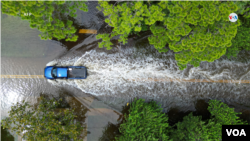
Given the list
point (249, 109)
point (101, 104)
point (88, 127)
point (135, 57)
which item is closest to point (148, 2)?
point (135, 57)

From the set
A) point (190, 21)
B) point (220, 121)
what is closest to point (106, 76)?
point (190, 21)

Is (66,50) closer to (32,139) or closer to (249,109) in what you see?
(32,139)

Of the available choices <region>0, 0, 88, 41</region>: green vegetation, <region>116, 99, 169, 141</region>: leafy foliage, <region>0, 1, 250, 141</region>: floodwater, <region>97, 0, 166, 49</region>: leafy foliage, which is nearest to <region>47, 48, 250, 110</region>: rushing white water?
<region>0, 1, 250, 141</region>: floodwater

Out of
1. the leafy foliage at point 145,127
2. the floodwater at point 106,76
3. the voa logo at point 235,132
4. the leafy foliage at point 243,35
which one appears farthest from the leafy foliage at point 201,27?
the voa logo at point 235,132

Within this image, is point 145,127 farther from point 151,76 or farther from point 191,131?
point 151,76

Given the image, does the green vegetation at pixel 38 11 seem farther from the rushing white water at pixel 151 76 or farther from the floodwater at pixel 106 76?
the rushing white water at pixel 151 76

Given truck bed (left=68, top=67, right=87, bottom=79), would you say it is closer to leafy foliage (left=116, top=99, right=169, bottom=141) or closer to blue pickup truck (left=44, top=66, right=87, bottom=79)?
blue pickup truck (left=44, top=66, right=87, bottom=79)
